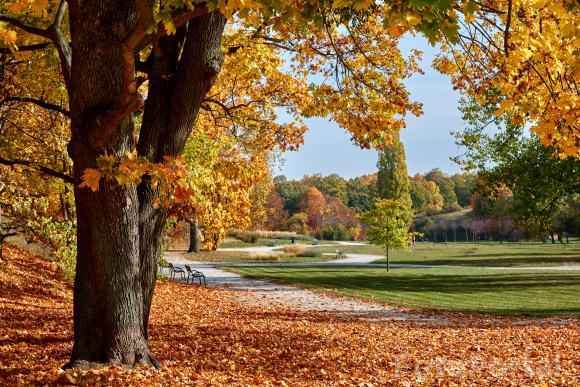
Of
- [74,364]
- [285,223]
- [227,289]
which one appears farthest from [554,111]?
[285,223]

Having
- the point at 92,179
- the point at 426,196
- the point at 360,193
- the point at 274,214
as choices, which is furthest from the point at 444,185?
the point at 92,179

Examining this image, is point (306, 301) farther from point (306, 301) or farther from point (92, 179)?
point (92, 179)

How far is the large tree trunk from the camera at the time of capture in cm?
521

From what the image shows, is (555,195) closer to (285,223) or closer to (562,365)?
(562,365)

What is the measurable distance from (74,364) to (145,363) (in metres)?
0.69

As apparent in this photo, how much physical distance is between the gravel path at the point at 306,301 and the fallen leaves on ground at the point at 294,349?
0.92m

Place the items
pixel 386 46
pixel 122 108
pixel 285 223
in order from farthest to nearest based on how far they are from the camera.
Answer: pixel 285 223, pixel 386 46, pixel 122 108

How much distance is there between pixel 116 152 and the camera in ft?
17.5

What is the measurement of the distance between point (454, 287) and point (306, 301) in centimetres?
763

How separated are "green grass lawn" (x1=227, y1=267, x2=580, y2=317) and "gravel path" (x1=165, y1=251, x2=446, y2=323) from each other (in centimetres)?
120

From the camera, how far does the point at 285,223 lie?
241ft

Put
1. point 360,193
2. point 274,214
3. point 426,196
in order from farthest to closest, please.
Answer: point 426,196 → point 360,193 → point 274,214

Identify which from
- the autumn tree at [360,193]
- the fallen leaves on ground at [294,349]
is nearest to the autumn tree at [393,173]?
the autumn tree at [360,193]

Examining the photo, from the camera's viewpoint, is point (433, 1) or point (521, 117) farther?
point (521, 117)
